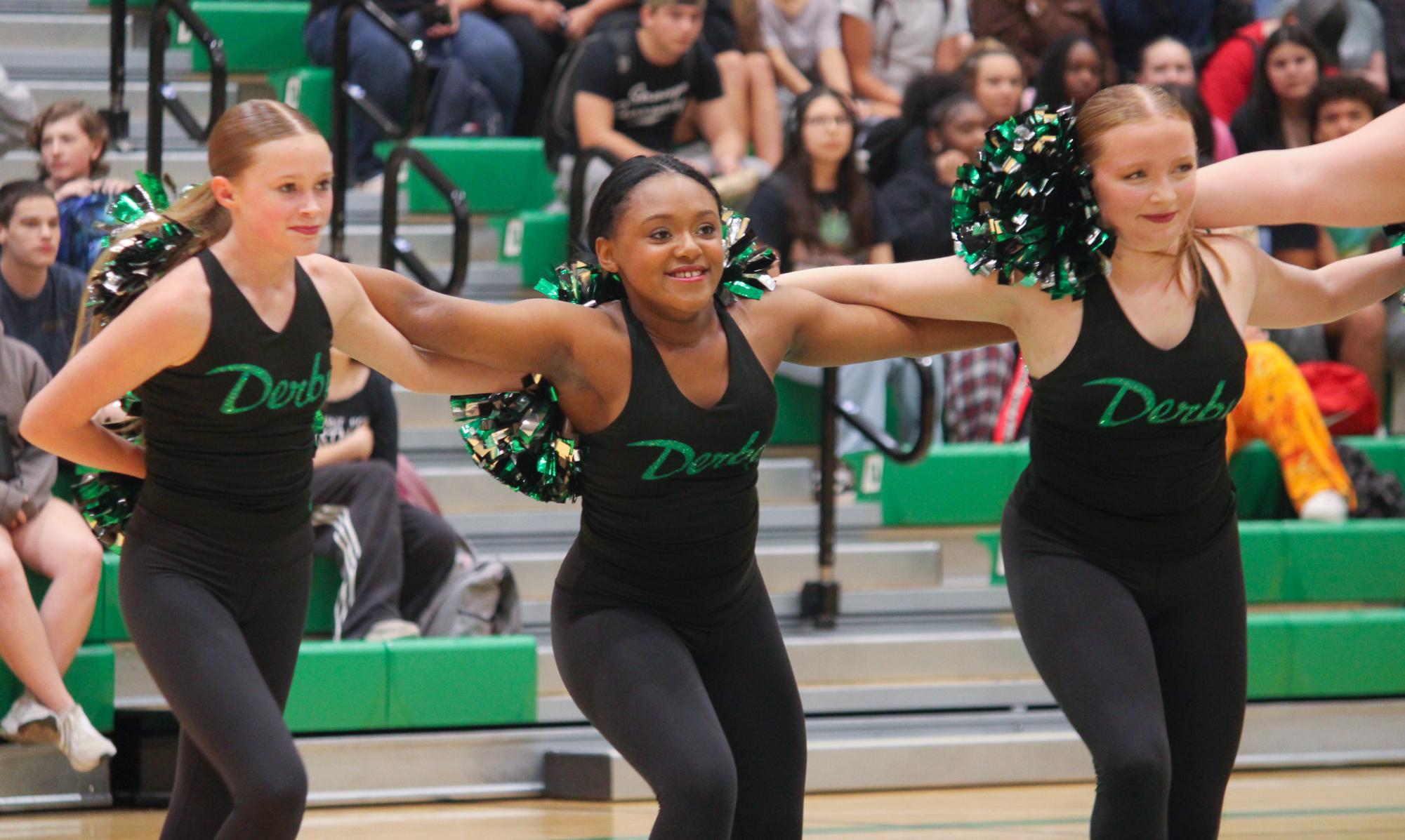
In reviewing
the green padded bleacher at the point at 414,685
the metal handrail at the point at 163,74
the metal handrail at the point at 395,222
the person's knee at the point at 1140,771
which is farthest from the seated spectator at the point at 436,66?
the person's knee at the point at 1140,771

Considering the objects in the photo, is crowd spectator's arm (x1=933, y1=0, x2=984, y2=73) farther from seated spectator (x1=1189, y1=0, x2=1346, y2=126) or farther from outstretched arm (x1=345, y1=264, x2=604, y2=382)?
outstretched arm (x1=345, y1=264, x2=604, y2=382)

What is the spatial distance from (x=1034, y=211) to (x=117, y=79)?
4662 millimetres

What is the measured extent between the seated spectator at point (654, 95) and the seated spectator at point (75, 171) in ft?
5.37

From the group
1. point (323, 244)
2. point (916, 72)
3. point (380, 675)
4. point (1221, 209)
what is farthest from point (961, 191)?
point (916, 72)

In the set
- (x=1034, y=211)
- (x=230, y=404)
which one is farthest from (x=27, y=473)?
(x=1034, y=211)

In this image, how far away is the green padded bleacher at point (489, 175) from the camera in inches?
278

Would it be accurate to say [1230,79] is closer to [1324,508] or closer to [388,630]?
[1324,508]

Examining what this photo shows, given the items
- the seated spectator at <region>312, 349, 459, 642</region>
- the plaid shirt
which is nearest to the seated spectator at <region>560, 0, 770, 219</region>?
the plaid shirt

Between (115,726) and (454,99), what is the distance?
3040 millimetres

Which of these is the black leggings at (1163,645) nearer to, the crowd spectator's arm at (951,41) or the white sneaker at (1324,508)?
the white sneaker at (1324,508)

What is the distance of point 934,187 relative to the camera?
672 cm

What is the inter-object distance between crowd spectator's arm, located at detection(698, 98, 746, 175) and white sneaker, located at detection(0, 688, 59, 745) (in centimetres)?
315

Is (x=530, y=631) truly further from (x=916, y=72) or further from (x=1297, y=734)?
(x=916, y=72)

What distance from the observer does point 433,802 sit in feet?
17.1
